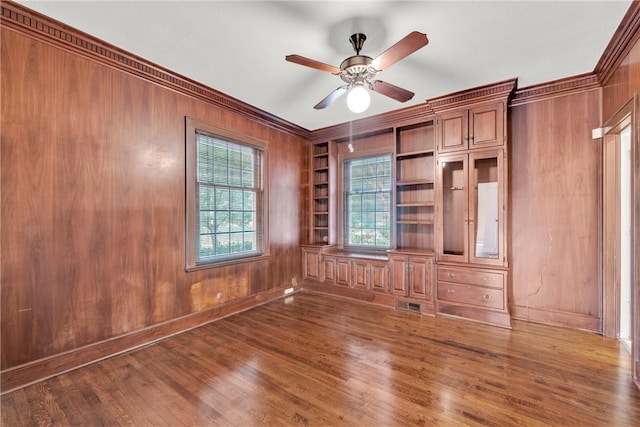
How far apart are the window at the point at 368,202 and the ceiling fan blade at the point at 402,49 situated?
262cm

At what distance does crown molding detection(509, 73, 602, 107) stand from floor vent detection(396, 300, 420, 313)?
9.66ft

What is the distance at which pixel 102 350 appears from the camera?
2.68 m

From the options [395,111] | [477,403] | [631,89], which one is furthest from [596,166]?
[477,403]

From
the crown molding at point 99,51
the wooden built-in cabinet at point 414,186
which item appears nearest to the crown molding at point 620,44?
the wooden built-in cabinet at point 414,186

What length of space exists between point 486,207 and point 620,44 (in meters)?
1.87

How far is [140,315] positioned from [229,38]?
2870 millimetres

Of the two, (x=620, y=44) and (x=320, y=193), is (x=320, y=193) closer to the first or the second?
(x=320, y=193)

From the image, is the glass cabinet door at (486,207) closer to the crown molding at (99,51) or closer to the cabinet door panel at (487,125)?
the cabinet door panel at (487,125)

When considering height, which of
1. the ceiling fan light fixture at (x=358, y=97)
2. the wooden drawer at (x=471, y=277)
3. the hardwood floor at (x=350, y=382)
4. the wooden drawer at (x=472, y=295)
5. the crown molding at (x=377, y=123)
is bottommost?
the hardwood floor at (x=350, y=382)

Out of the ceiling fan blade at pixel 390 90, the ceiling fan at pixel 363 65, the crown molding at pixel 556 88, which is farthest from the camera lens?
the crown molding at pixel 556 88

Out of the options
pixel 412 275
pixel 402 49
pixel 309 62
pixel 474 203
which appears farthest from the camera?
pixel 412 275

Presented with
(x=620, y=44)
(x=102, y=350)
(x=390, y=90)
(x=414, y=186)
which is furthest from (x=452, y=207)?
(x=102, y=350)

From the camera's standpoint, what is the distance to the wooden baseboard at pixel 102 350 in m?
2.23

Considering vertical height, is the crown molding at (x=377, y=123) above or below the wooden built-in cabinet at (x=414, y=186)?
above
